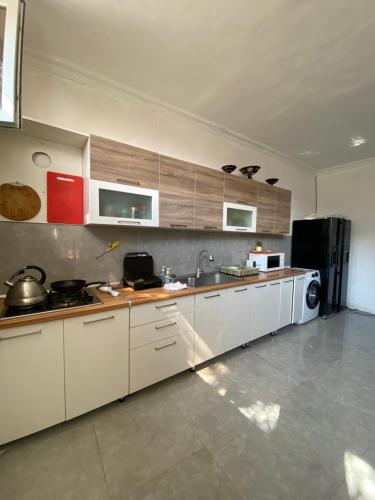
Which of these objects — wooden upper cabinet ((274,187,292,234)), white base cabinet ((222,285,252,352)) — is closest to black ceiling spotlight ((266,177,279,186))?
wooden upper cabinet ((274,187,292,234))

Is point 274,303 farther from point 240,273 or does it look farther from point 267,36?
point 267,36

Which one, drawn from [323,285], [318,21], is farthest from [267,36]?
[323,285]

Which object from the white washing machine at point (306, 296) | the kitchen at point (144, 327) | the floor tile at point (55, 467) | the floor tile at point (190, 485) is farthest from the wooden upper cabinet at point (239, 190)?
the floor tile at point (55, 467)

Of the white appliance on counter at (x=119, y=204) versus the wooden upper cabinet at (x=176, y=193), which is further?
the wooden upper cabinet at (x=176, y=193)

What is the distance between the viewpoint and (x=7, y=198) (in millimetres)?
1572

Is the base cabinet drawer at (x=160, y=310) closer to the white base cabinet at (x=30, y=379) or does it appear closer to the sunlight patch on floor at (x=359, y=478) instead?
the white base cabinet at (x=30, y=379)

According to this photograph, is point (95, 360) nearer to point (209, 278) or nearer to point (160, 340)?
point (160, 340)

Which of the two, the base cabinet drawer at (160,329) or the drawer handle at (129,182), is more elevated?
the drawer handle at (129,182)

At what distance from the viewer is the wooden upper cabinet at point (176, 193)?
201 centimetres

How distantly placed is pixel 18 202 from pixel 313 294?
3.88m

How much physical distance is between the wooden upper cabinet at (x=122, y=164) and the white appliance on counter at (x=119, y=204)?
58mm

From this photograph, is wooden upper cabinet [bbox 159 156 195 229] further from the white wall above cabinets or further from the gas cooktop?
the gas cooktop

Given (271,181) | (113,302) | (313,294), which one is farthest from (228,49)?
(313,294)

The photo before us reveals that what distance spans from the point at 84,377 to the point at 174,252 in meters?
1.46
